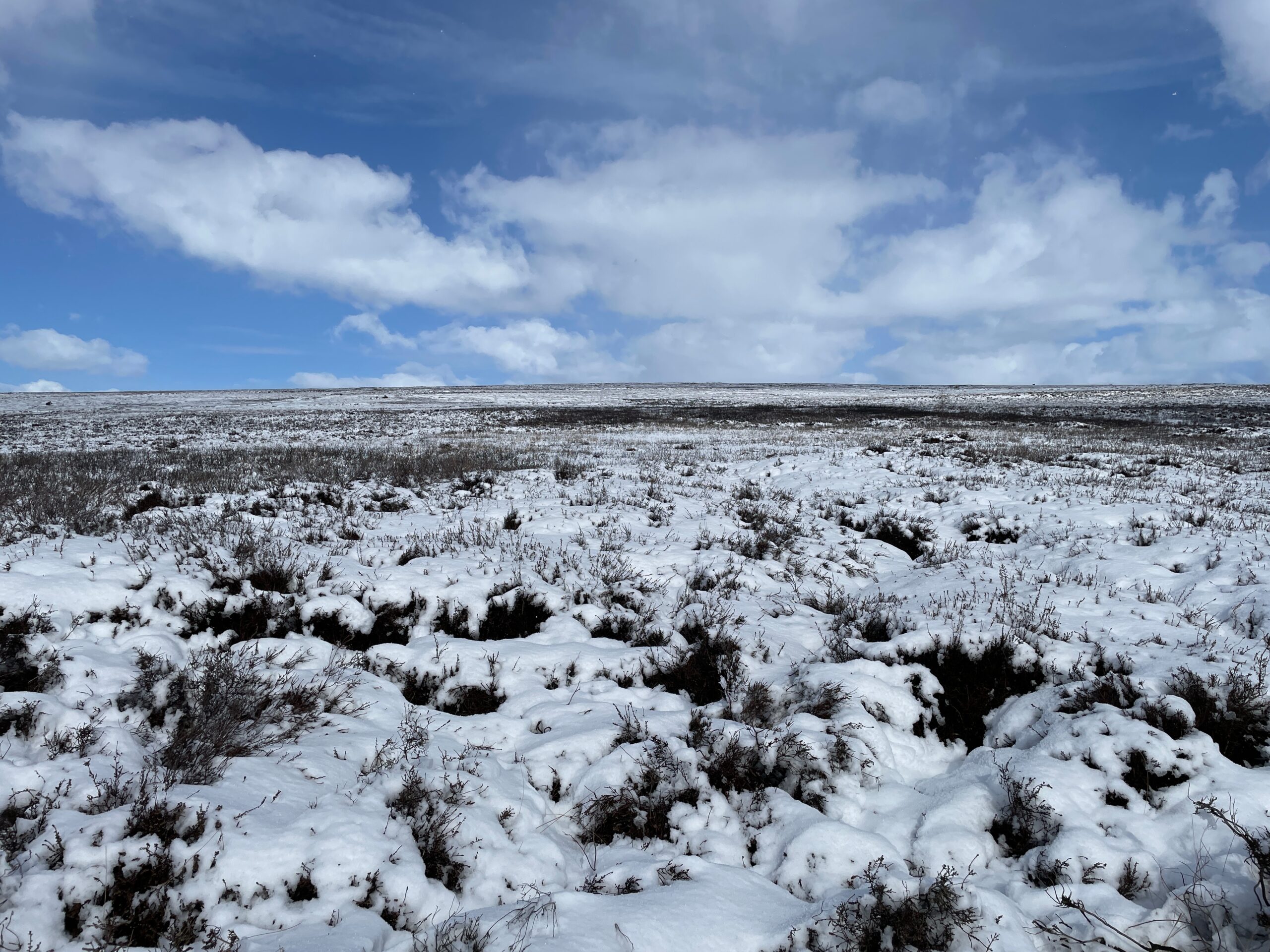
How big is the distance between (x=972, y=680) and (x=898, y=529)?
5543 mm

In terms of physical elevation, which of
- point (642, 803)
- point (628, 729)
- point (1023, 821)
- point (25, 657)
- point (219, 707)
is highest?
point (25, 657)

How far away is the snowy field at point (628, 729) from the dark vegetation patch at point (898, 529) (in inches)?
3.6

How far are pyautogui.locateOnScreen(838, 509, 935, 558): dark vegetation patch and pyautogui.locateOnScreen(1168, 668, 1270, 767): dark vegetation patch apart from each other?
4.83m

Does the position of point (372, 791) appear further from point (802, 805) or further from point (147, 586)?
point (147, 586)

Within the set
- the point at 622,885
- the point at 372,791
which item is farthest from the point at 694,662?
the point at 372,791

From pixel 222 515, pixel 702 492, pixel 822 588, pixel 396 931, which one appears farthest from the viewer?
pixel 702 492

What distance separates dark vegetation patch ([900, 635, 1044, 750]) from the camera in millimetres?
5062

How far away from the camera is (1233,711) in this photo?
435cm

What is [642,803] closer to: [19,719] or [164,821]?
[164,821]

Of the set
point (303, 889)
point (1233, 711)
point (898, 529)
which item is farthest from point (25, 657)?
point (898, 529)

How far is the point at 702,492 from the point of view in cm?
1373

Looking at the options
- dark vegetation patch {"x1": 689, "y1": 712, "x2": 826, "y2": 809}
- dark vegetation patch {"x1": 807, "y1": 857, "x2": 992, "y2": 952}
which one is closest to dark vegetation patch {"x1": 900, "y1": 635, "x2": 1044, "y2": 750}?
dark vegetation patch {"x1": 689, "y1": 712, "x2": 826, "y2": 809}

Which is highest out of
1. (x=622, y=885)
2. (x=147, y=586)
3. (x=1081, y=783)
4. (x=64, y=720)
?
(x=147, y=586)

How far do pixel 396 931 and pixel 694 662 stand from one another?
3280 mm
